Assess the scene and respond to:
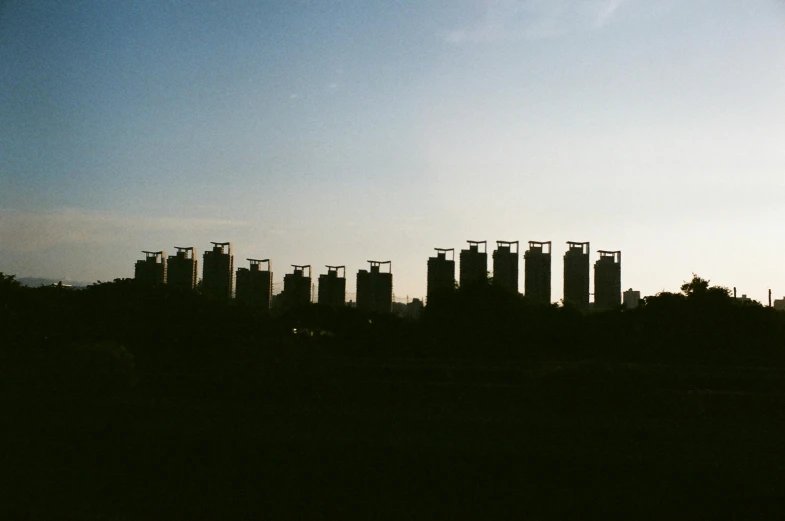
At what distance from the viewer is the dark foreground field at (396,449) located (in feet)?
22.6

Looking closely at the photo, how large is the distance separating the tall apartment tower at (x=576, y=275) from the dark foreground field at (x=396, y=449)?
19887 mm

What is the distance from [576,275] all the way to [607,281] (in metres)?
1.59

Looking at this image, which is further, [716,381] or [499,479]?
[716,381]

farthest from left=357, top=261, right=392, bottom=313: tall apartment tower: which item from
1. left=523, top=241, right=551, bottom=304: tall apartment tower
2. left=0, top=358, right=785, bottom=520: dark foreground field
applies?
left=0, top=358, right=785, bottom=520: dark foreground field

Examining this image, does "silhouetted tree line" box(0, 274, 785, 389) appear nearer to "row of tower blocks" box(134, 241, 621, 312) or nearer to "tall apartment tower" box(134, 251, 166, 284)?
"row of tower blocks" box(134, 241, 621, 312)

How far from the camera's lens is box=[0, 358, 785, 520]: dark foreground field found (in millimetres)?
6891

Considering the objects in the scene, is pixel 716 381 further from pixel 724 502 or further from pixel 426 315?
pixel 426 315

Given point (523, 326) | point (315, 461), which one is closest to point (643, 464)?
point (315, 461)

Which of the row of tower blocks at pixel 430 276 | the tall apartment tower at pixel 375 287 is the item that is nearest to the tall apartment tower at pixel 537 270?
the row of tower blocks at pixel 430 276

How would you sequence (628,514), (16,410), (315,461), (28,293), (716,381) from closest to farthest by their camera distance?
(628,514)
(315,461)
(16,410)
(716,381)
(28,293)

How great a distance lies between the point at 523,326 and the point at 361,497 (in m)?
18.0

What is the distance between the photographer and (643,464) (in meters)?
8.01

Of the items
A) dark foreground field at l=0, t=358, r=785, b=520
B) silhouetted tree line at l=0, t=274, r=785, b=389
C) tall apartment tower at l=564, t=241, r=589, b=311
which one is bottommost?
dark foreground field at l=0, t=358, r=785, b=520

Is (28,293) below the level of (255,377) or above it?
above
